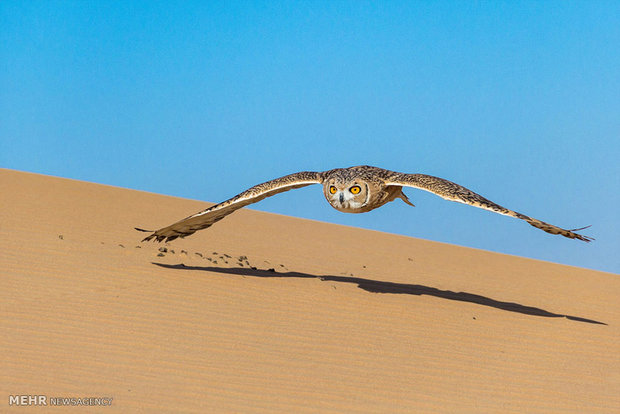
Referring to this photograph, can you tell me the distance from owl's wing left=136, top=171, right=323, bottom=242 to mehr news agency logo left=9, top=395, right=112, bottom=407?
474cm

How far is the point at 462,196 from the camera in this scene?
9.35 metres

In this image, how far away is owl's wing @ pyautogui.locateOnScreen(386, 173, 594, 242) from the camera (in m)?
9.09

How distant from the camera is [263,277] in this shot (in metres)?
11.7

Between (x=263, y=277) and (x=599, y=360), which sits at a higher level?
(x=263, y=277)

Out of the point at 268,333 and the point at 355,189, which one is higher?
the point at 355,189

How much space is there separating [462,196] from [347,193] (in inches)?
72.8

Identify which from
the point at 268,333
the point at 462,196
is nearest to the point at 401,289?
the point at 462,196

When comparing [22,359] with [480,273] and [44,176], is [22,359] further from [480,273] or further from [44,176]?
[44,176]

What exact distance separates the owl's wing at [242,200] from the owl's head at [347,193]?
43cm

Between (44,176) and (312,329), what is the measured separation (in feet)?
54.0

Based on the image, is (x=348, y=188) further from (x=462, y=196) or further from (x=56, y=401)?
(x=56, y=401)

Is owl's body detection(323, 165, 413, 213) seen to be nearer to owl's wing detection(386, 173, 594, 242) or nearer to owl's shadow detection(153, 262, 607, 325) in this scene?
owl's wing detection(386, 173, 594, 242)

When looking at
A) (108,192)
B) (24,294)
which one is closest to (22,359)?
(24,294)

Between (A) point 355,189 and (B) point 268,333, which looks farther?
(A) point 355,189
